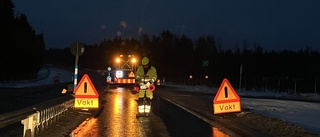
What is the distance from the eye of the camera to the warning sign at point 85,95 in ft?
50.9

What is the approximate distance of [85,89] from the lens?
1562 cm

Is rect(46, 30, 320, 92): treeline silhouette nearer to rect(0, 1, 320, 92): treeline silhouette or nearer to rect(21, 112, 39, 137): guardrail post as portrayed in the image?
rect(0, 1, 320, 92): treeline silhouette

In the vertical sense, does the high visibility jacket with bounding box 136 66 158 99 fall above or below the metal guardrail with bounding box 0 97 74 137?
above

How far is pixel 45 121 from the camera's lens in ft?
38.1

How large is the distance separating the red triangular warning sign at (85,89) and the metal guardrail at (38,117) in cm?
58

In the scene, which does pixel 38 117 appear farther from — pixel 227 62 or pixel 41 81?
pixel 227 62

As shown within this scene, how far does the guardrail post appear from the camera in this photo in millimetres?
9141

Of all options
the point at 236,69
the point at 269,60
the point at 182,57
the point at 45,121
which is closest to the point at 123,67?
the point at 45,121

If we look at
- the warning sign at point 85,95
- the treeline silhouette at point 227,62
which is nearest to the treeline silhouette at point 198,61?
the treeline silhouette at point 227,62

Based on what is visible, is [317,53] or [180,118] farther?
[317,53]

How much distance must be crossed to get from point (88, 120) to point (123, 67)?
98.3 feet

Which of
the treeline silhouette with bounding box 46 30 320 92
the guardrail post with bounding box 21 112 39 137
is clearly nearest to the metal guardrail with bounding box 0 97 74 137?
the guardrail post with bounding box 21 112 39 137

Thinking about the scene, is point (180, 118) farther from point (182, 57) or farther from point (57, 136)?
point (182, 57)

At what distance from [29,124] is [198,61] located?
87830mm
